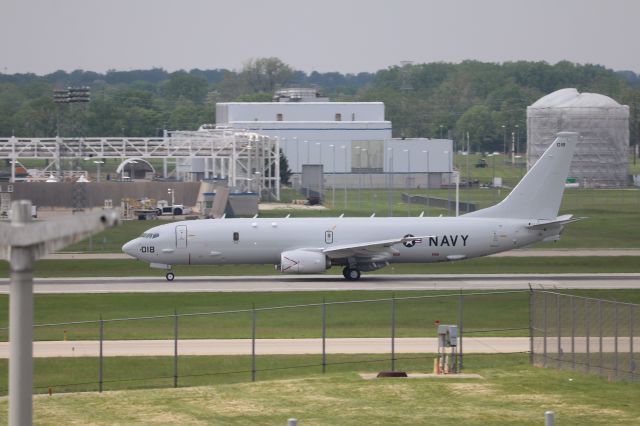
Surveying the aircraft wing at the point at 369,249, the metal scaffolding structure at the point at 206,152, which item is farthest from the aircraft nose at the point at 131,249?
the metal scaffolding structure at the point at 206,152

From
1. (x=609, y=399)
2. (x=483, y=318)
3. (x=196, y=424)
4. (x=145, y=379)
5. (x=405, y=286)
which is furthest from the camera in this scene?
(x=405, y=286)

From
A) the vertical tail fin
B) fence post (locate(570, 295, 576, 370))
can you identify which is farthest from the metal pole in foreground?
the vertical tail fin

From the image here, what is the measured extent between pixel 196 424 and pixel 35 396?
206 inches

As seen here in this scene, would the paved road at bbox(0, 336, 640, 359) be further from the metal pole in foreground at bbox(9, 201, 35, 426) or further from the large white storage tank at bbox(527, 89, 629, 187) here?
the large white storage tank at bbox(527, 89, 629, 187)

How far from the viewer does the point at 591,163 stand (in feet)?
481

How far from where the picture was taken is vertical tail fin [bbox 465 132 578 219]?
189 feet

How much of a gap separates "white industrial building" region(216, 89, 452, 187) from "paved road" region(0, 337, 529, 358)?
10190cm

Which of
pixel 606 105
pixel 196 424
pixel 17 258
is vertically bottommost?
pixel 196 424

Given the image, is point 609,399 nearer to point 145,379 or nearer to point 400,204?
point 145,379

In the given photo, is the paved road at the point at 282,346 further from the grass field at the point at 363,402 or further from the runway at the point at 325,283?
the runway at the point at 325,283

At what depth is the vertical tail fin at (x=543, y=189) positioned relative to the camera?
5750 centimetres

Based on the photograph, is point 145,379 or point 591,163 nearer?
point 145,379

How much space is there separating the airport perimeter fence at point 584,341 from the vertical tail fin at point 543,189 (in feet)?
66.8

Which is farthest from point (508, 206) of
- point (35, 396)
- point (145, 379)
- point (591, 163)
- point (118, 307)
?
point (591, 163)
